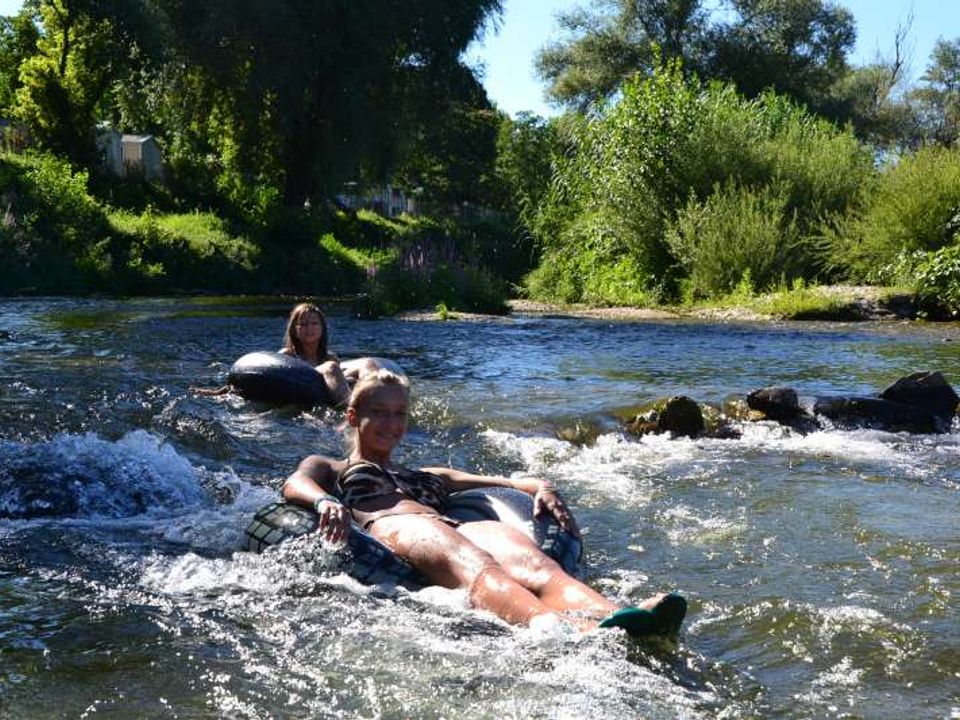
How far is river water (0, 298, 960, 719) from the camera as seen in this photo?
3.96 meters

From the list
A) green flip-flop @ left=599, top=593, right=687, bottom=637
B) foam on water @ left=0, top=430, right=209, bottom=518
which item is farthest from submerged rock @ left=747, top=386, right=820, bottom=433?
green flip-flop @ left=599, top=593, right=687, bottom=637

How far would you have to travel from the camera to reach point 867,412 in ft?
32.1

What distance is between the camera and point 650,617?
4.18 metres

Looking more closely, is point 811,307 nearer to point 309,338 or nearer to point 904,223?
point 904,223

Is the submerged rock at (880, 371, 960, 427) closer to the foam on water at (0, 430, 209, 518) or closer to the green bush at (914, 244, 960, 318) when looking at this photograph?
the foam on water at (0, 430, 209, 518)

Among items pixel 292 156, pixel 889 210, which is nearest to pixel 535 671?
pixel 889 210

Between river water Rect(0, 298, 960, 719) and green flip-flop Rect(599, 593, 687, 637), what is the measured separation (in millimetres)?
87

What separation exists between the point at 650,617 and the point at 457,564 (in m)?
1.05

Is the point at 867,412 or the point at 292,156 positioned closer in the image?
the point at 867,412

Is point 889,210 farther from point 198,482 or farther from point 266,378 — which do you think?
point 198,482

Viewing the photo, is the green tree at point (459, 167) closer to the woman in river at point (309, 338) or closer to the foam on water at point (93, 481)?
the woman in river at point (309, 338)

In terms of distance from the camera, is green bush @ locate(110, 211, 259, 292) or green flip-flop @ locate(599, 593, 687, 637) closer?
green flip-flop @ locate(599, 593, 687, 637)

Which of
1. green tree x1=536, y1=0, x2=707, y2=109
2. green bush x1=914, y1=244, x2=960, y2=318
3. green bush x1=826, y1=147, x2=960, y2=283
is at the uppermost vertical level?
green tree x1=536, y1=0, x2=707, y2=109

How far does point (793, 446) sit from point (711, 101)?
19.2 meters
